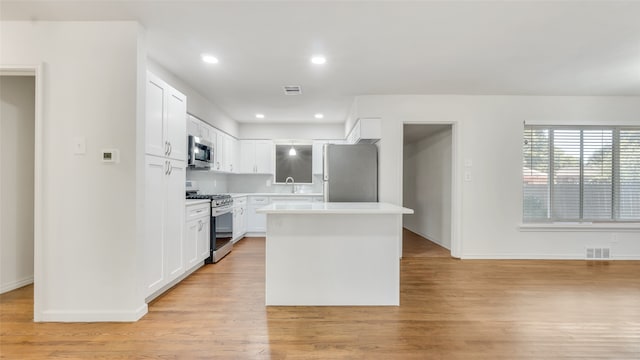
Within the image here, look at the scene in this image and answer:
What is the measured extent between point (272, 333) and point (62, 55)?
273cm

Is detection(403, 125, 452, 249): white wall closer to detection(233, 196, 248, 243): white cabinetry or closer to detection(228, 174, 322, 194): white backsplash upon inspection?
detection(228, 174, 322, 194): white backsplash

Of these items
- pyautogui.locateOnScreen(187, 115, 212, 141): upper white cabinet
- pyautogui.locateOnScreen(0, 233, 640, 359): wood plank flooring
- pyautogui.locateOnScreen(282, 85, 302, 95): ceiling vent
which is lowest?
pyautogui.locateOnScreen(0, 233, 640, 359): wood plank flooring

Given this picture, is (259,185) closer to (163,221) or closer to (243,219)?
(243,219)

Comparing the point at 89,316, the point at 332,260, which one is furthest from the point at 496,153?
A: the point at 89,316

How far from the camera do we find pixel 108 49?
2393mm

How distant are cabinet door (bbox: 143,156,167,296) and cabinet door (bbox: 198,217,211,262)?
84 cm

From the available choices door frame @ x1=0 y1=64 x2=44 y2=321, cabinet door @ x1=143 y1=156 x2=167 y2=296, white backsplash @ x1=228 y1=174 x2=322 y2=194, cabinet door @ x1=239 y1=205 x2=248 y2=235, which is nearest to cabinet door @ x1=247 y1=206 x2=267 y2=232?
cabinet door @ x1=239 y1=205 x2=248 y2=235

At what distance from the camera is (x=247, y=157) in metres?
6.41

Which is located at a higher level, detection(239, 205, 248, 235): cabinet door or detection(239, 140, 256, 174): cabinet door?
detection(239, 140, 256, 174): cabinet door

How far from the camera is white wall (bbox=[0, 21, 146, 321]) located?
7.72 ft

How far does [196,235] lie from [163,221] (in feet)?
2.60

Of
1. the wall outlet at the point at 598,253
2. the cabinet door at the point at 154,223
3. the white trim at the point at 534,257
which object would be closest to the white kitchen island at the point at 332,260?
the cabinet door at the point at 154,223

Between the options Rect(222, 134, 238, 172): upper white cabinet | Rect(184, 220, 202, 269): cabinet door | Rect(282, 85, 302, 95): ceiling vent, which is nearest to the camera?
Rect(184, 220, 202, 269): cabinet door

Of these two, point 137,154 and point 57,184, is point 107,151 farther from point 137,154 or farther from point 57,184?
point 57,184
